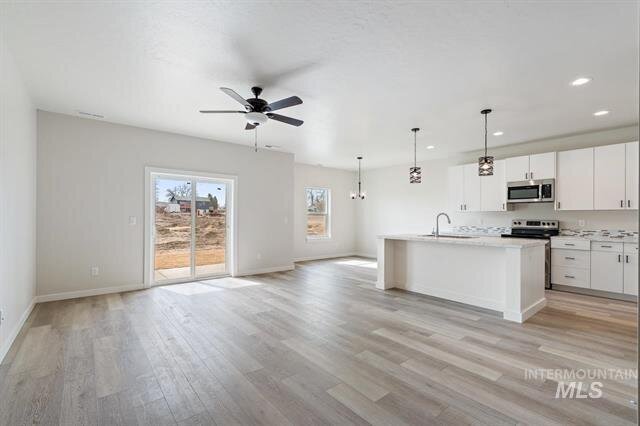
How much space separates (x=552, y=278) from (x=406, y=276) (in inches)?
109

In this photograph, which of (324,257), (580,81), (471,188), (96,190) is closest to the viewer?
(580,81)

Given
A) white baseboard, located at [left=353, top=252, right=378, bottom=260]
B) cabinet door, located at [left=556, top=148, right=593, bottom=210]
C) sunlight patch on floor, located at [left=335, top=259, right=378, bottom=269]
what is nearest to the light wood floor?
cabinet door, located at [left=556, top=148, right=593, bottom=210]

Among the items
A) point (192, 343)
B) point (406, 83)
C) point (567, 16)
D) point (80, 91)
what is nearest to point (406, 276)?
point (406, 83)

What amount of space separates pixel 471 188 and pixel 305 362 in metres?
5.63

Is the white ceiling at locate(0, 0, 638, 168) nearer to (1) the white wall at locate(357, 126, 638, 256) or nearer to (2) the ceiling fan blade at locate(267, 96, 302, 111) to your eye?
(2) the ceiling fan blade at locate(267, 96, 302, 111)

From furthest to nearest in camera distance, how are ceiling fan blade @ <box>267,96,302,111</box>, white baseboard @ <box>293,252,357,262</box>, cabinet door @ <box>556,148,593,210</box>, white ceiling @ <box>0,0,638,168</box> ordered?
1. white baseboard @ <box>293,252,357,262</box>
2. cabinet door @ <box>556,148,593,210</box>
3. ceiling fan blade @ <box>267,96,302,111</box>
4. white ceiling @ <box>0,0,638,168</box>

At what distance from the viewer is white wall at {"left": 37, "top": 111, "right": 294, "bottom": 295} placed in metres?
4.47

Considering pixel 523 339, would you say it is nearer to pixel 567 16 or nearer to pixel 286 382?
pixel 286 382

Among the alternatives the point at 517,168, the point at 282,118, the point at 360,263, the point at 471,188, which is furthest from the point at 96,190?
the point at 517,168

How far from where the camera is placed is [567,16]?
2.28 metres

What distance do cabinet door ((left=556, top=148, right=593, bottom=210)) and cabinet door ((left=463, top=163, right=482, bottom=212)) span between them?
4.57ft

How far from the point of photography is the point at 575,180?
5.29 m

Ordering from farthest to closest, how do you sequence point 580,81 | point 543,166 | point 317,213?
point 317,213 → point 543,166 → point 580,81

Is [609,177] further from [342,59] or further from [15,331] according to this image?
[15,331]
